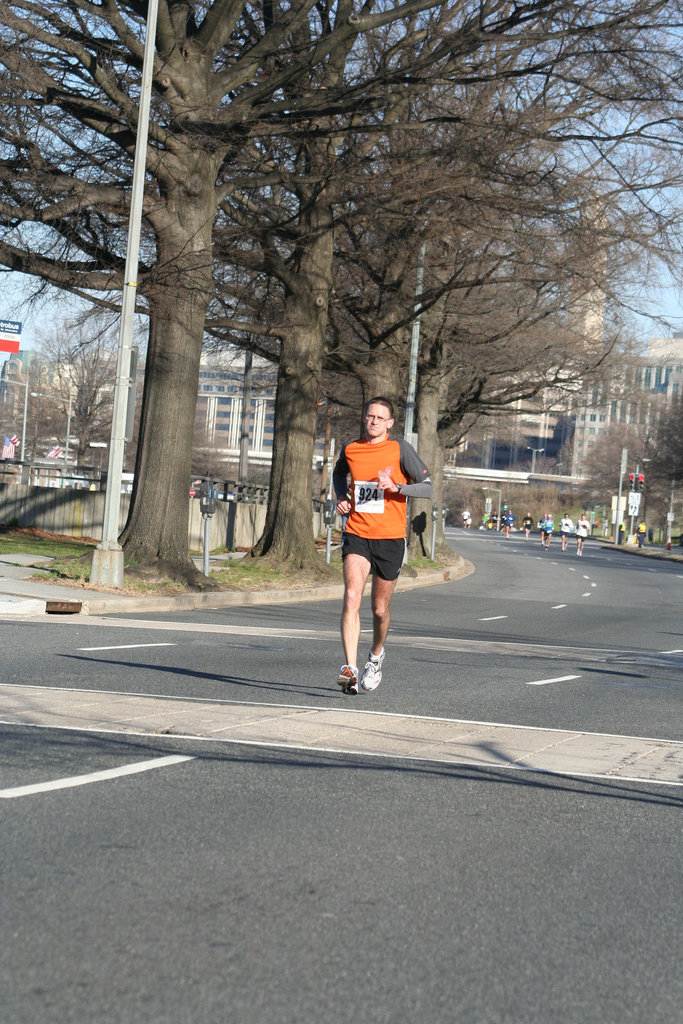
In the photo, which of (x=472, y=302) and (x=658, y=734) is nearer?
(x=658, y=734)

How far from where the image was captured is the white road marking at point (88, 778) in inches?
215

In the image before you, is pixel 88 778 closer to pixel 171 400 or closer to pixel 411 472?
pixel 411 472

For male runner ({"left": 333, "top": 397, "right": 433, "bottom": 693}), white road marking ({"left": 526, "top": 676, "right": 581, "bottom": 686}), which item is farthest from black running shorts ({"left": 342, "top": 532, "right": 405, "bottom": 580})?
white road marking ({"left": 526, "top": 676, "right": 581, "bottom": 686})

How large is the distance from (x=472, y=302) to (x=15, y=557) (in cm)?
1696

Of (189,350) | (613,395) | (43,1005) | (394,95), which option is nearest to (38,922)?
(43,1005)

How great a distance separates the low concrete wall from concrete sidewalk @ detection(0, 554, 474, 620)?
9253mm

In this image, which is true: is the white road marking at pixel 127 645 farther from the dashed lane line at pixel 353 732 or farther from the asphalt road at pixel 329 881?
the dashed lane line at pixel 353 732

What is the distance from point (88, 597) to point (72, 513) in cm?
1541

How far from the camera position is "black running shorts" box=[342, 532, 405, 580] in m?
8.48

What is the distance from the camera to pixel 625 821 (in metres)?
5.75

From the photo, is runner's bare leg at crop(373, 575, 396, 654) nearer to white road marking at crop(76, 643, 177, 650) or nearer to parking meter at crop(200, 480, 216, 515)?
white road marking at crop(76, 643, 177, 650)

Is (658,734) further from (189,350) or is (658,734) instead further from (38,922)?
(189,350)

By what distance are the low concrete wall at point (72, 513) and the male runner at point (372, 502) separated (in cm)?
2162

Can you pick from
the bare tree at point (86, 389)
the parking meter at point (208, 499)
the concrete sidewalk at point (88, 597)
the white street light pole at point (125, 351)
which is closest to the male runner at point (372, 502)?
the concrete sidewalk at point (88, 597)
